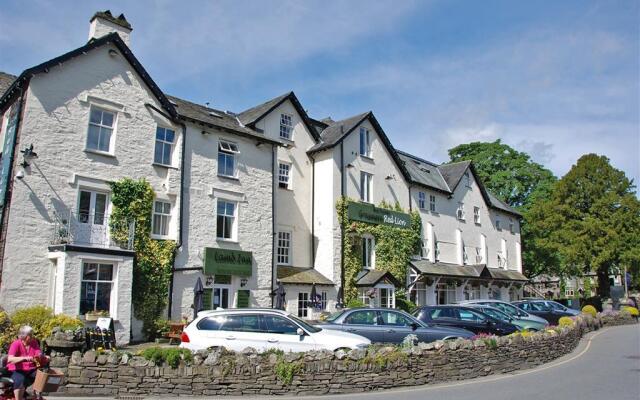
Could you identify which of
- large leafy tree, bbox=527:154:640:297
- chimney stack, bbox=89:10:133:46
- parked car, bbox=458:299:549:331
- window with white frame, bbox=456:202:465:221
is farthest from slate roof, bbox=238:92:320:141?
large leafy tree, bbox=527:154:640:297

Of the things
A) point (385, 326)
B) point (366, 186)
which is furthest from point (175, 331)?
point (366, 186)

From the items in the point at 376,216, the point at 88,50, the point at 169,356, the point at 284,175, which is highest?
the point at 88,50

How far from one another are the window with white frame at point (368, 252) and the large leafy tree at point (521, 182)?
2667 centimetres

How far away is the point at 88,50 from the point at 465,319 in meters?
17.6

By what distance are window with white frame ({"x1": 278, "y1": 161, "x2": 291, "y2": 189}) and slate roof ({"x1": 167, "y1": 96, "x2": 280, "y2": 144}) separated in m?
2.65

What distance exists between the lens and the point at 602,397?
10.8 meters

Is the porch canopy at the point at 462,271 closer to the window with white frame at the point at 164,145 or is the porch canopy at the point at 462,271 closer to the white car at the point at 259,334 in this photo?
the window with white frame at the point at 164,145

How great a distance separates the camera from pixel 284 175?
2905 centimetres

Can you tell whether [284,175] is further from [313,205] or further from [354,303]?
[354,303]

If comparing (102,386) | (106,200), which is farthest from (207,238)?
(102,386)

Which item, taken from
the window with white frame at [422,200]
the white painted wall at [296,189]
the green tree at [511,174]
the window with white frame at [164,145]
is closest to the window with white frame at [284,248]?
the white painted wall at [296,189]

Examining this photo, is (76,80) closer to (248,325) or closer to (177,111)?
(177,111)

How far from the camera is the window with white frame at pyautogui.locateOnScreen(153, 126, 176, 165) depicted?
2239 cm

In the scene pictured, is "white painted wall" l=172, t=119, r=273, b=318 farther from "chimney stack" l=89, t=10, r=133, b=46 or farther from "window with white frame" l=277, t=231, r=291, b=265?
"chimney stack" l=89, t=10, r=133, b=46
